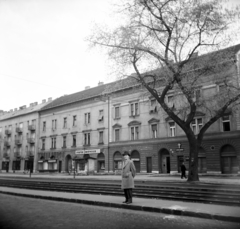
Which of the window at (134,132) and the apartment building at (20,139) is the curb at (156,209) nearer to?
the window at (134,132)

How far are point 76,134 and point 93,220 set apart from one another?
42.3 m

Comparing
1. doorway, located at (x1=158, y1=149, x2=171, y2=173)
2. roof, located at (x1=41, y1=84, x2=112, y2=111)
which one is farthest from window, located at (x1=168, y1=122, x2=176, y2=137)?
roof, located at (x1=41, y1=84, x2=112, y2=111)

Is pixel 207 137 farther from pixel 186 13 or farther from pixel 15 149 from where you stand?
pixel 15 149

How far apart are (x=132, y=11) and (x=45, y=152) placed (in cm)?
4043

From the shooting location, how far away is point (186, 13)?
67.7 ft

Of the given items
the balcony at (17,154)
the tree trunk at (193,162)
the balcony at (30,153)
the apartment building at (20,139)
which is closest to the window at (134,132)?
the tree trunk at (193,162)

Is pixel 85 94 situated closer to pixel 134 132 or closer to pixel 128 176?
pixel 134 132

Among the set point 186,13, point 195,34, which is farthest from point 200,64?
point 186,13

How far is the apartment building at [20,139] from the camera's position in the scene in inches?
2351

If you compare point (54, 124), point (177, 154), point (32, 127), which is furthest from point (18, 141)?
point (177, 154)

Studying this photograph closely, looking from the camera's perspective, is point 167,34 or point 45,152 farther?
point 45,152

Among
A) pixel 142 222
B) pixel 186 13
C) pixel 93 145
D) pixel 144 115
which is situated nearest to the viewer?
pixel 142 222

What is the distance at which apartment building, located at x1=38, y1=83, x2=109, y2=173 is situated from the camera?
4500cm

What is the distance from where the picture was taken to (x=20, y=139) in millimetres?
64000
